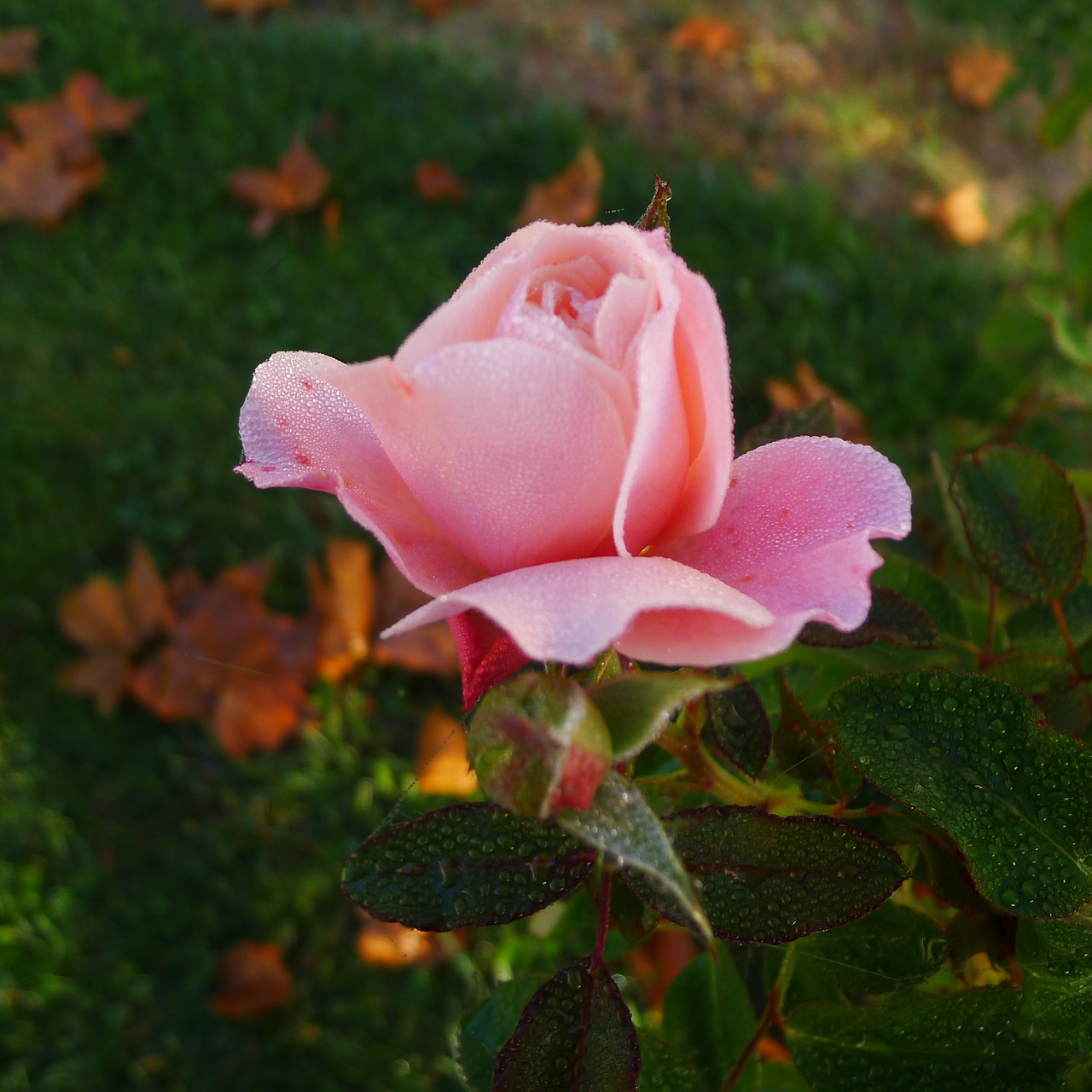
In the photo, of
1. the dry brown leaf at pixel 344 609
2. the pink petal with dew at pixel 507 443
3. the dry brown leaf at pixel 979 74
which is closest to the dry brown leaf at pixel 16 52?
the dry brown leaf at pixel 344 609

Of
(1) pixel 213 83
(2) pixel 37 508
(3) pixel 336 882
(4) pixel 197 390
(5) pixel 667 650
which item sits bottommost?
(3) pixel 336 882

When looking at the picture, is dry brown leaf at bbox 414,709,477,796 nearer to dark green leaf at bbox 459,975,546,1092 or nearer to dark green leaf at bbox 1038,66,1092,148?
dark green leaf at bbox 459,975,546,1092

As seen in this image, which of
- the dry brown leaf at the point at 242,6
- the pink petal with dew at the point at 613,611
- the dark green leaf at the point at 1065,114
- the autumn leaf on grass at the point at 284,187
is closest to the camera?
the pink petal with dew at the point at 613,611

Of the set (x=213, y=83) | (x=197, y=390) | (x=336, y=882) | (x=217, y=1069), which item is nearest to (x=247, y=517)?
(x=197, y=390)

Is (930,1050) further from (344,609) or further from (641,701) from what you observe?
(344,609)

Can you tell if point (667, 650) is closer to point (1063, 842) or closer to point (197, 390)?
point (1063, 842)

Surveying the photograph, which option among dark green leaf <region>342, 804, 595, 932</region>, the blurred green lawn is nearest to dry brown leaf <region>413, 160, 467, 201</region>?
the blurred green lawn

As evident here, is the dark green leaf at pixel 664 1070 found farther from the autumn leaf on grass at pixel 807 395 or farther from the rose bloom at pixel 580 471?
the autumn leaf on grass at pixel 807 395
